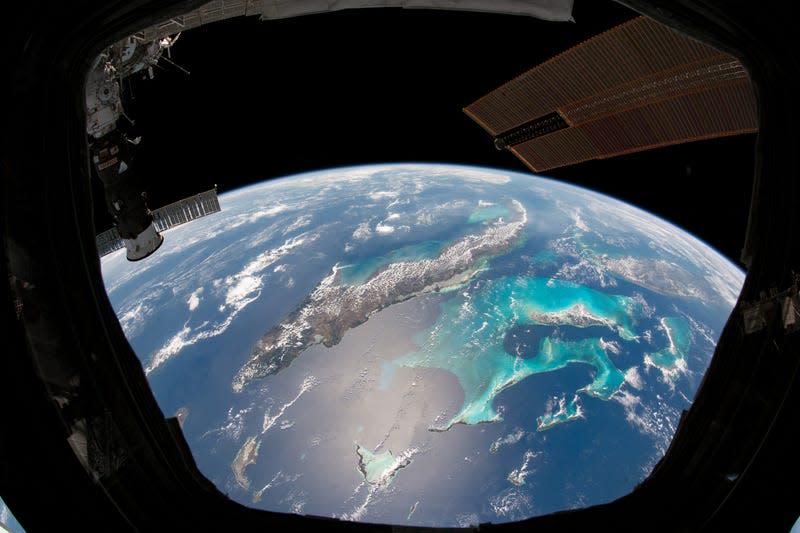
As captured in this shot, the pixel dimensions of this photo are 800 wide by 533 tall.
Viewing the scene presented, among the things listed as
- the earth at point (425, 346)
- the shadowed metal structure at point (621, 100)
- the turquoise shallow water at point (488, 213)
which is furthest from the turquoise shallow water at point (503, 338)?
the shadowed metal structure at point (621, 100)

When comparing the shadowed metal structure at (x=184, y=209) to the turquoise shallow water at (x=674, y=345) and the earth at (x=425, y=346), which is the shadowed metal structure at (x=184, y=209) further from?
the turquoise shallow water at (x=674, y=345)

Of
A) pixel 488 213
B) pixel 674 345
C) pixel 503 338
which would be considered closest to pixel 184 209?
pixel 503 338

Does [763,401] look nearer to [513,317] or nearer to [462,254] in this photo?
[513,317]

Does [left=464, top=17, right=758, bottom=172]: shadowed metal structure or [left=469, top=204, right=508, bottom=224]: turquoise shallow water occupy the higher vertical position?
[left=464, top=17, right=758, bottom=172]: shadowed metal structure

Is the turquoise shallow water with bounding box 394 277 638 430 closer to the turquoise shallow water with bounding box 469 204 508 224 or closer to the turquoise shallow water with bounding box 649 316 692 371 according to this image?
the turquoise shallow water with bounding box 649 316 692 371

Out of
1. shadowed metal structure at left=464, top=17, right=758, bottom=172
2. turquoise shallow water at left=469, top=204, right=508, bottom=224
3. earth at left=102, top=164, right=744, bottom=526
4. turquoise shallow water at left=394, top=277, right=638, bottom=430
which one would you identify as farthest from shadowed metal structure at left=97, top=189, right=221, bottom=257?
turquoise shallow water at left=469, top=204, right=508, bottom=224

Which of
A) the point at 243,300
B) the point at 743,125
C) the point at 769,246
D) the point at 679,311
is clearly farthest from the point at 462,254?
the point at 769,246
